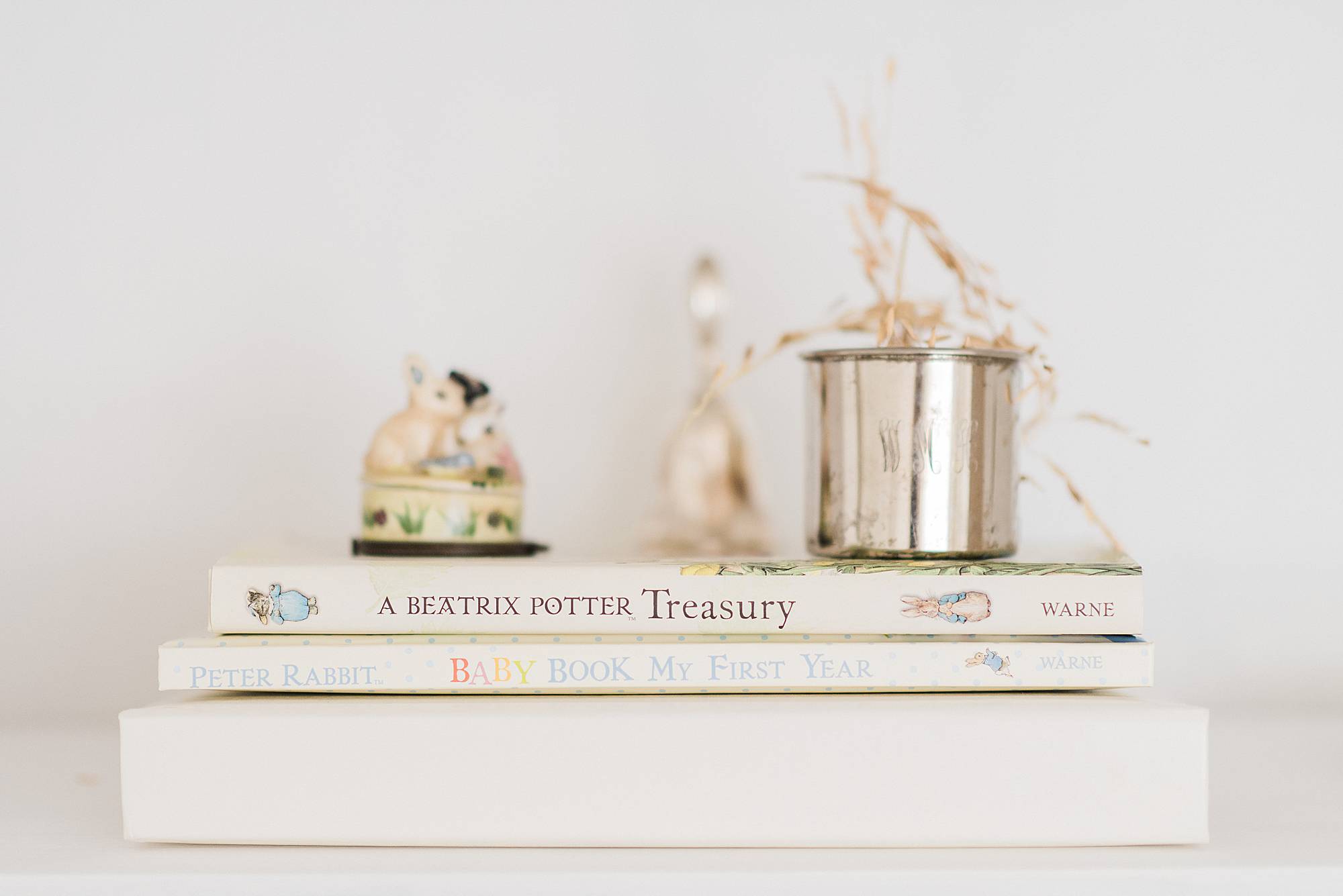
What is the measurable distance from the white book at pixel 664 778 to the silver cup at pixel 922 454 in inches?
4.3

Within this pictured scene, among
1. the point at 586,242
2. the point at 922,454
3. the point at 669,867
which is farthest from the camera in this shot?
the point at 586,242

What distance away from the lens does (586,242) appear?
2.76 ft

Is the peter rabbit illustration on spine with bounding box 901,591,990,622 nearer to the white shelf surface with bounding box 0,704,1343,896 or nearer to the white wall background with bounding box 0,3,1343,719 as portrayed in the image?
the white shelf surface with bounding box 0,704,1343,896

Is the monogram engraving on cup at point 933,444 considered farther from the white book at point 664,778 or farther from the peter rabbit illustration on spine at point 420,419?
the peter rabbit illustration on spine at point 420,419

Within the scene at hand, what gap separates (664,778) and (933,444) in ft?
0.74

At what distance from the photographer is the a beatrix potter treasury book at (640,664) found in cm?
50

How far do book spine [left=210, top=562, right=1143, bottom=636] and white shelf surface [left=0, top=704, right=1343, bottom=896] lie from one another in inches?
2.6

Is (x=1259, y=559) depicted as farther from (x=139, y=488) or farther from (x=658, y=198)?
(x=139, y=488)

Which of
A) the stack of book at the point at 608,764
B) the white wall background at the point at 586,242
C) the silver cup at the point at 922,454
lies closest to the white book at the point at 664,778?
the stack of book at the point at 608,764

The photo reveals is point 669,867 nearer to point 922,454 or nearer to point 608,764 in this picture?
point 608,764

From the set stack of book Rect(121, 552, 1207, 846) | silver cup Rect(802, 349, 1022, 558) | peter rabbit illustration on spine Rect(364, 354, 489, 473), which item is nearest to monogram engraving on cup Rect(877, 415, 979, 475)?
silver cup Rect(802, 349, 1022, 558)

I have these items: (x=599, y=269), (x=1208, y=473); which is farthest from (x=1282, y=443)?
(x=599, y=269)

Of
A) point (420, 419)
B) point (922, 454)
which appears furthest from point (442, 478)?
point (922, 454)

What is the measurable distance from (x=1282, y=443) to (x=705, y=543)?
1.55 feet
